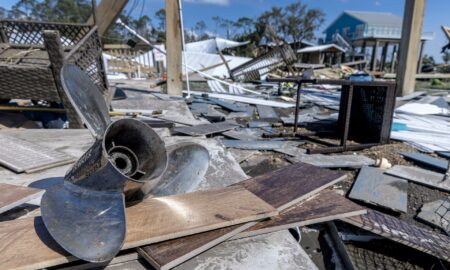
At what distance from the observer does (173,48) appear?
7.13 m

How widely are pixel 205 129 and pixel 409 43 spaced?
724 cm

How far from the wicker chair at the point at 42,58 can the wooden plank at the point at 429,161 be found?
14.2 ft

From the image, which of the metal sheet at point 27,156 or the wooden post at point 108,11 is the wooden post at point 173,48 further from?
the metal sheet at point 27,156

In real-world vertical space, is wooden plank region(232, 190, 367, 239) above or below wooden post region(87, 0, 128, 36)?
below

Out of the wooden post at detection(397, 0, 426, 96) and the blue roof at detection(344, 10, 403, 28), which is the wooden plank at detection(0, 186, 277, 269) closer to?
the wooden post at detection(397, 0, 426, 96)

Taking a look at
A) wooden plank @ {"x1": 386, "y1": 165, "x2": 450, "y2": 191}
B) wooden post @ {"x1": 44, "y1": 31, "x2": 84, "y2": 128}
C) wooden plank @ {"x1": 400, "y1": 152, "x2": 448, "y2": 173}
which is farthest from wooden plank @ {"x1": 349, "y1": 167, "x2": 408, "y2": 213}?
wooden post @ {"x1": 44, "y1": 31, "x2": 84, "y2": 128}

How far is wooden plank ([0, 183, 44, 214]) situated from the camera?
1.57m

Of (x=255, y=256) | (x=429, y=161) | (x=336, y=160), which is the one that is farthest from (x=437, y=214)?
(x=255, y=256)

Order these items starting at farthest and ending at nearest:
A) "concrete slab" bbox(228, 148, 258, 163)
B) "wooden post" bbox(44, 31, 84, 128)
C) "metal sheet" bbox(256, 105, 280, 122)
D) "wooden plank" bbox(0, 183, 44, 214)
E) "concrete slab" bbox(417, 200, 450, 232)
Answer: "metal sheet" bbox(256, 105, 280, 122) → "concrete slab" bbox(228, 148, 258, 163) → "wooden post" bbox(44, 31, 84, 128) → "concrete slab" bbox(417, 200, 450, 232) → "wooden plank" bbox(0, 183, 44, 214)

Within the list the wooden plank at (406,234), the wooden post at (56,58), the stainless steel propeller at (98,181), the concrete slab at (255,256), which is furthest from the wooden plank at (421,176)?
the wooden post at (56,58)

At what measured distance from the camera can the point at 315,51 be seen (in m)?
27.8

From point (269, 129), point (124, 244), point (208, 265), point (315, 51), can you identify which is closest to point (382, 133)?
point (269, 129)

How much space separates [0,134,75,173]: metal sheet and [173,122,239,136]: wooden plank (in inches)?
61.5

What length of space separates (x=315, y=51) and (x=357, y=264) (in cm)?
2857
